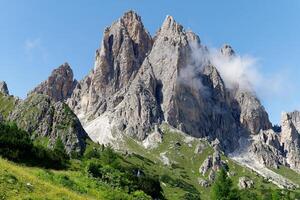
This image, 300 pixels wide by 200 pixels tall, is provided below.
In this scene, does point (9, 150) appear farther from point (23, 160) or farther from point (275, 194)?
point (275, 194)

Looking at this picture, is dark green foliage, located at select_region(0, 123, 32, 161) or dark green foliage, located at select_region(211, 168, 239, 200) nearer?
dark green foliage, located at select_region(0, 123, 32, 161)

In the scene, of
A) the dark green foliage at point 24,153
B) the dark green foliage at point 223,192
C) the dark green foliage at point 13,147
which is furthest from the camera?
the dark green foliage at point 223,192

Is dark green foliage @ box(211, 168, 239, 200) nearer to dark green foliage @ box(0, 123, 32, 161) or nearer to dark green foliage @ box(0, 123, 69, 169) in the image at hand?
dark green foliage @ box(0, 123, 69, 169)

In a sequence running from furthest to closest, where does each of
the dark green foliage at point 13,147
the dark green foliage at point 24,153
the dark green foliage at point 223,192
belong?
1. the dark green foliage at point 223,192
2. the dark green foliage at point 24,153
3. the dark green foliage at point 13,147

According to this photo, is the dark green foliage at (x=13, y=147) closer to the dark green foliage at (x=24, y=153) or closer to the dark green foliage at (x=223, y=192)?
the dark green foliage at (x=24, y=153)

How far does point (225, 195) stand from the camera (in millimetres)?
99562

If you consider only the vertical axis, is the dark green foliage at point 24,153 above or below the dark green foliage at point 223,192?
below

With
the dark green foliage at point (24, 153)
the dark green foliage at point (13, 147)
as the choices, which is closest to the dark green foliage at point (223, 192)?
the dark green foliage at point (24, 153)

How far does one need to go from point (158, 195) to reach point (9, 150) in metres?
54.6

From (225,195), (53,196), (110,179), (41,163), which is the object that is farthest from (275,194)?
(53,196)

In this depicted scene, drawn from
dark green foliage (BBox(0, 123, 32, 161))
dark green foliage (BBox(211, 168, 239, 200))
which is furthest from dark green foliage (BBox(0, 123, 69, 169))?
dark green foliage (BBox(211, 168, 239, 200))

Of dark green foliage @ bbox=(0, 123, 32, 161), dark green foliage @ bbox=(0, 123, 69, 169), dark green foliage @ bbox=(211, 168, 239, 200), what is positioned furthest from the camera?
dark green foliage @ bbox=(211, 168, 239, 200)

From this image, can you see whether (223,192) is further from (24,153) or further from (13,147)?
(13,147)

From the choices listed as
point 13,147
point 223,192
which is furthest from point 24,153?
point 223,192
